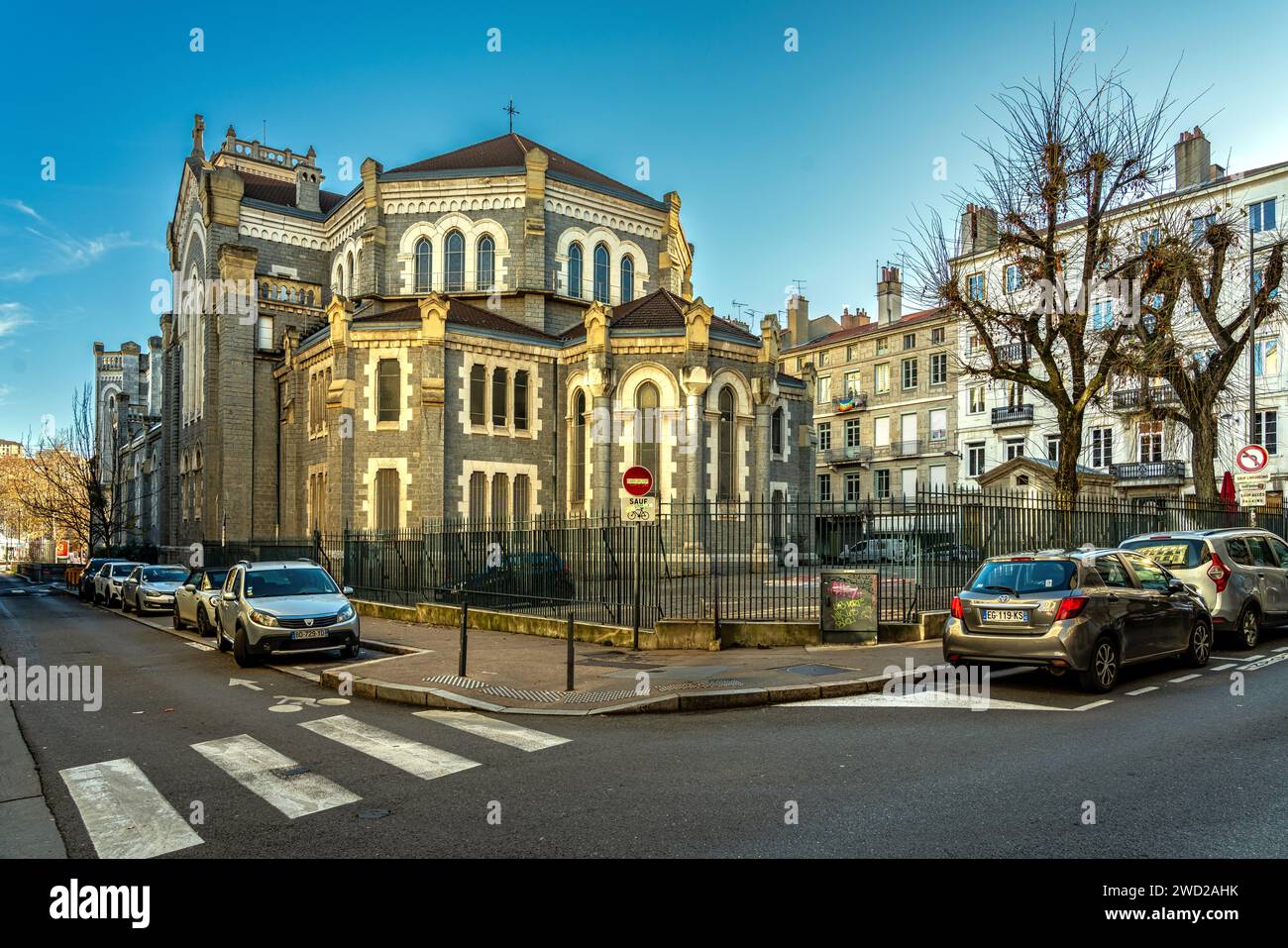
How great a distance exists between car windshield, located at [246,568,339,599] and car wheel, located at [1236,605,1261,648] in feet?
47.1

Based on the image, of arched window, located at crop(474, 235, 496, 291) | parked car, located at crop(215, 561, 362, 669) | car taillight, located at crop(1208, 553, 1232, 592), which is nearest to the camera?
car taillight, located at crop(1208, 553, 1232, 592)

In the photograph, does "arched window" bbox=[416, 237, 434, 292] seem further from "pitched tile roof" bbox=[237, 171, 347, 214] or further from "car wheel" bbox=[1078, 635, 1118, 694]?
"car wheel" bbox=[1078, 635, 1118, 694]

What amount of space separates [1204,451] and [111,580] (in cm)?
3329

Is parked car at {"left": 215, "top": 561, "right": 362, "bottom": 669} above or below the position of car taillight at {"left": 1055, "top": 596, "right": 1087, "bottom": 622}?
below

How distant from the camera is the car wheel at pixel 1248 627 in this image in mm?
13047

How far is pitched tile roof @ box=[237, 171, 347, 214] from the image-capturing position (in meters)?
45.2

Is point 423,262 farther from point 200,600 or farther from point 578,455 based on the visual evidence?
point 200,600

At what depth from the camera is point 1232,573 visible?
509 inches

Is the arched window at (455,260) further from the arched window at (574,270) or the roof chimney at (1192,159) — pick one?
the roof chimney at (1192,159)

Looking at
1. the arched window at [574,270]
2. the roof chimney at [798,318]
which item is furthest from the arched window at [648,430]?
the roof chimney at [798,318]

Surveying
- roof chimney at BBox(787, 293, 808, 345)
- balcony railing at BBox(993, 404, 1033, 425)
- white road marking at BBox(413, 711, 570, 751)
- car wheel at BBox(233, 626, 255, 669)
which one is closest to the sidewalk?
white road marking at BBox(413, 711, 570, 751)
